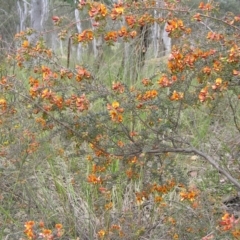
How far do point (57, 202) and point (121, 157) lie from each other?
702 mm

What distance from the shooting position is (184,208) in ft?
8.50

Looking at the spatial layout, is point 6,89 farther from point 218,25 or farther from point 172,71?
point 218,25

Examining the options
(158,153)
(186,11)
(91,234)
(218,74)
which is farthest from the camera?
(91,234)

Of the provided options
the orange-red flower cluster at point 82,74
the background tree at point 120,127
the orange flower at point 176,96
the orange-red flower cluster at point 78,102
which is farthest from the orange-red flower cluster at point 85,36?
the orange flower at point 176,96

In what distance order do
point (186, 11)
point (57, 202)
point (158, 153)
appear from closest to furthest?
point (186, 11)
point (158, 153)
point (57, 202)

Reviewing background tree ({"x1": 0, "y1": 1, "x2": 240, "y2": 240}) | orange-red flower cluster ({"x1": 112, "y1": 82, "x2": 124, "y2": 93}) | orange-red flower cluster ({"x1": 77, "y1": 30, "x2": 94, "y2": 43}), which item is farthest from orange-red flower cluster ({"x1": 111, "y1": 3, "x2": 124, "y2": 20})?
orange-red flower cluster ({"x1": 112, "y1": 82, "x2": 124, "y2": 93})

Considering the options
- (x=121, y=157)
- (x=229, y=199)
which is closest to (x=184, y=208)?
(x=121, y=157)

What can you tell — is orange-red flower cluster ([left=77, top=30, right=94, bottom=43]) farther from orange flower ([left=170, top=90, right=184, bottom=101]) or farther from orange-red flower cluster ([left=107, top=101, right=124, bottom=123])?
orange flower ([left=170, top=90, right=184, bottom=101])

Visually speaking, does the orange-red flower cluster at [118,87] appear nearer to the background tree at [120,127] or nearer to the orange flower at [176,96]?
the background tree at [120,127]

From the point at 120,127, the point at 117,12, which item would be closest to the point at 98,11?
the point at 117,12

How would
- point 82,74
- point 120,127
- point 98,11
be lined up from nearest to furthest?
point 98,11 < point 82,74 < point 120,127

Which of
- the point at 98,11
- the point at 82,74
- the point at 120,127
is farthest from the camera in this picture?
the point at 120,127

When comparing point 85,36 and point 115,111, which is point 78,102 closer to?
point 115,111

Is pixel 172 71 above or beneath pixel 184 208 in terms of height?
above
